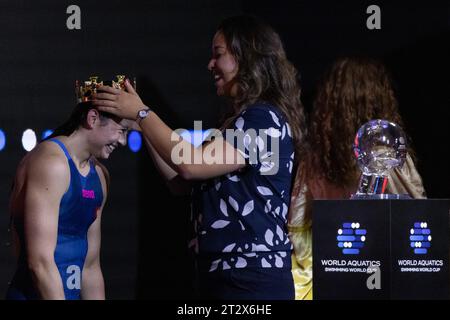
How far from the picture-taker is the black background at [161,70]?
3488 mm

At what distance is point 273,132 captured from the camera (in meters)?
2.49

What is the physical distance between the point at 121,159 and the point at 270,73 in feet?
4.07

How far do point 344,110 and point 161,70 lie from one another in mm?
870

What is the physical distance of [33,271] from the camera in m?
2.58

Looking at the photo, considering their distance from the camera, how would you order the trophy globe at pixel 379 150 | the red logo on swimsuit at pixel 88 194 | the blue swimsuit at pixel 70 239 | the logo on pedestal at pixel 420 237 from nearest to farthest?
the logo on pedestal at pixel 420 237, the trophy globe at pixel 379 150, the blue swimsuit at pixel 70 239, the red logo on swimsuit at pixel 88 194

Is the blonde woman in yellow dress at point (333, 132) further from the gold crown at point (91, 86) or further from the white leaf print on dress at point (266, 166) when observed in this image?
the gold crown at point (91, 86)

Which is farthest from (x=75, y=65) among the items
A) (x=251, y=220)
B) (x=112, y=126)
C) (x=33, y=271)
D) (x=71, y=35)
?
(x=251, y=220)

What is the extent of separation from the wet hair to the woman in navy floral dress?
0.69 metres

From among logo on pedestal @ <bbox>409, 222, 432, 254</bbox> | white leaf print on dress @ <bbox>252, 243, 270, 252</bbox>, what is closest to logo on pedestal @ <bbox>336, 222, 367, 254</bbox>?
logo on pedestal @ <bbox>409, 222, 432, 254</bbox>

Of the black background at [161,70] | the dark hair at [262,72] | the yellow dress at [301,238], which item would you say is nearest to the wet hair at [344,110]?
the yellow dress at [301,238]

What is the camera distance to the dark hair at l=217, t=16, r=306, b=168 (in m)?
2.57

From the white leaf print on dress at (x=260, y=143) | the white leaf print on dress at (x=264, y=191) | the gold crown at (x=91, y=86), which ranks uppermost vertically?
the gold crown at (x=91, y=86)

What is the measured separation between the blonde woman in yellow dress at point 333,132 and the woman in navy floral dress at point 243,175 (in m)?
0.69

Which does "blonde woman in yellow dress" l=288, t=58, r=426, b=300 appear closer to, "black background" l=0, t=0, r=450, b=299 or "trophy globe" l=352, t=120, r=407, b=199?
"black background" l=0, t=0, r=450, b=299
